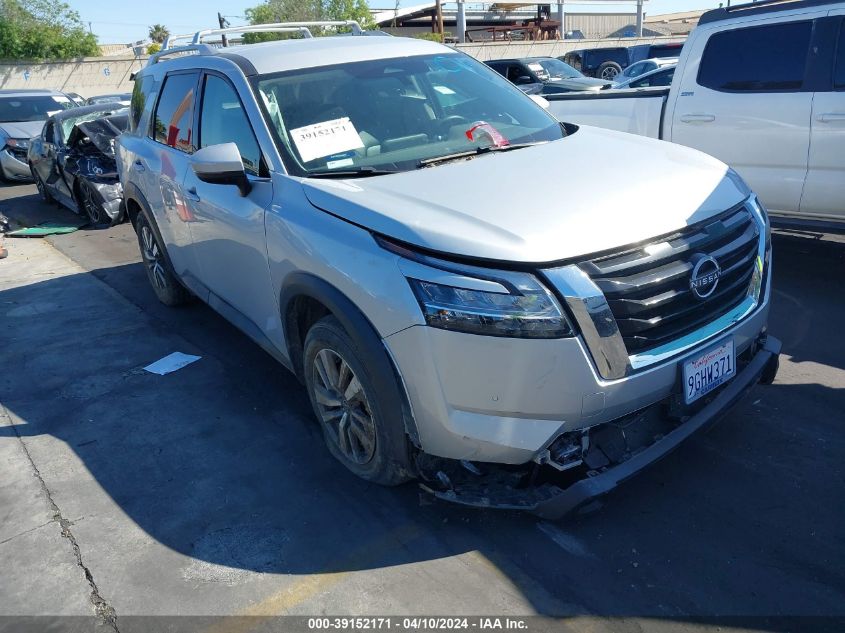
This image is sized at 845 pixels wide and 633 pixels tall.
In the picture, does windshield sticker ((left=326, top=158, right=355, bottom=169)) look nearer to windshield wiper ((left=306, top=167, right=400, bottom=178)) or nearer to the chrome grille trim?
windshield wiper ((left=306, top=167, right=400, bottom=178))

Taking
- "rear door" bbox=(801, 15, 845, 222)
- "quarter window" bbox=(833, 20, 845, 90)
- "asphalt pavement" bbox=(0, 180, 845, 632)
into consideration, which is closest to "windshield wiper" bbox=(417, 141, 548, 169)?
"asphalt pavement" bbox=(0, 180, 845, 632)

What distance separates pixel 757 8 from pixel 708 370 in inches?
163

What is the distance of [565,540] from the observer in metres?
3.03

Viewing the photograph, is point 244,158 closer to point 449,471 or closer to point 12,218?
point 449,471

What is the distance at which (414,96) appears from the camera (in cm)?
413

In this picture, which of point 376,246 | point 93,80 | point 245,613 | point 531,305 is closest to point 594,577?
point 531,305

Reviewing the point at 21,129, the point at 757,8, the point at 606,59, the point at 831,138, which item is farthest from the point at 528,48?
the point at 831,138

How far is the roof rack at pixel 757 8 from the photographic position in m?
5.53

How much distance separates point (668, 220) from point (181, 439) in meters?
2.84

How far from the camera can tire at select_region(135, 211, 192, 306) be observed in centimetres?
602

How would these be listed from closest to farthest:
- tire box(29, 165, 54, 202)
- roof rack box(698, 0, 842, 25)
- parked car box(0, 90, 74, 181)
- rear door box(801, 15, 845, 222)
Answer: rear door box(801, 15, 845, 222)
roof rack box(698, 0, 842, 25)
tire box(29, 165, 54, 202)
parked car box(0, 90, 74, 181)

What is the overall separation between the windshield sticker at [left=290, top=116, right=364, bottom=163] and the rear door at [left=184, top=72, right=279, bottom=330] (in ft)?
0.74

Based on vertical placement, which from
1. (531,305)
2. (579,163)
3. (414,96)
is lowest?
(531,305)

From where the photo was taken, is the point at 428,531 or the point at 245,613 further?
the point at 428,531
